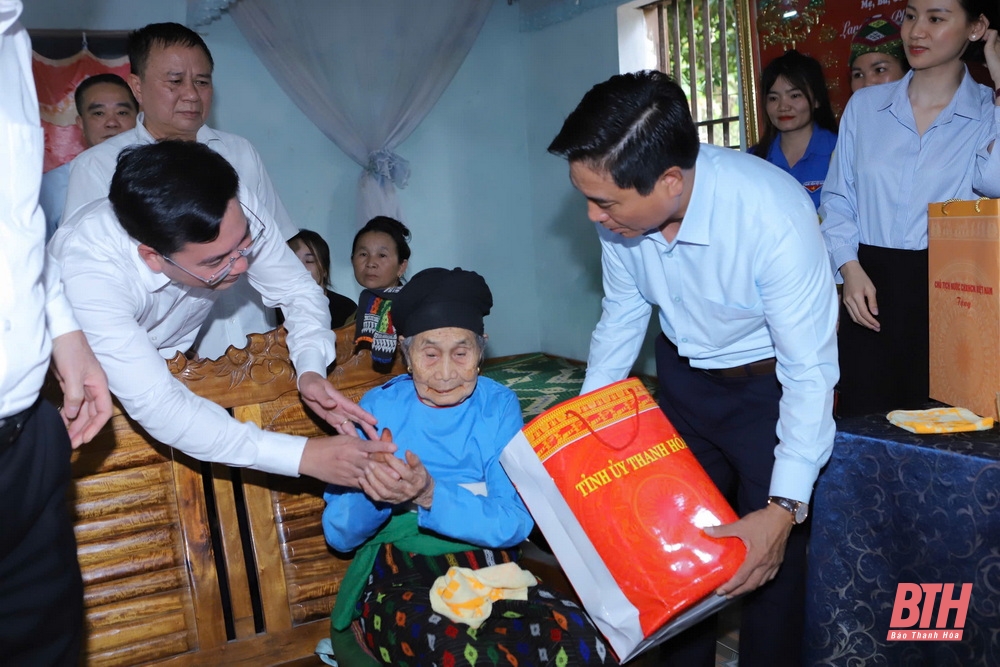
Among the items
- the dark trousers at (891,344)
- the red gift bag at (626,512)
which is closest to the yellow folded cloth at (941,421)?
the red gift bag at (626,512)

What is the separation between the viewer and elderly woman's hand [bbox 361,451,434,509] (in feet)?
5.66

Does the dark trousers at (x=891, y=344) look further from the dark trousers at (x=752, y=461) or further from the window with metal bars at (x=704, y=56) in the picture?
the window with metal bars at (x=704, y=56)

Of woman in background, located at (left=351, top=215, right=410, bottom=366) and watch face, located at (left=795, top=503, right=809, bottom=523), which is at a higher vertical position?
woman in background, located at (left=351, top=215, right=410, bottom=366)

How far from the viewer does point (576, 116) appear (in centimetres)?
161

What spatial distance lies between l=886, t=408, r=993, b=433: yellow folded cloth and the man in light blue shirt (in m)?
0.18

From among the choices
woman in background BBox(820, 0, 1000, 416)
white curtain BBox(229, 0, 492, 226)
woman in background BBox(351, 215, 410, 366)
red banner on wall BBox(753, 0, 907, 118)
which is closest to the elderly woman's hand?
woman in background BBox(820, 0, 1000, 416)

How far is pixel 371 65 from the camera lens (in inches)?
243

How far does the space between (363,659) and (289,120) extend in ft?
15.9

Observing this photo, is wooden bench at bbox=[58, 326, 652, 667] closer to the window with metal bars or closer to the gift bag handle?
the gift bag handle

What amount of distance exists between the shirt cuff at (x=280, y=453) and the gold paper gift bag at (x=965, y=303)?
1.39 metres

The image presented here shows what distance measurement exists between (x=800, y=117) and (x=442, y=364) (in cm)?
241

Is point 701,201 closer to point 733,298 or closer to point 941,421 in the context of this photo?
point 733,298

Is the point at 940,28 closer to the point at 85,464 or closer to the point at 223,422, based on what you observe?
the point at 223,422

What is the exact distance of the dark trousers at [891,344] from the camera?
2.37 meters
